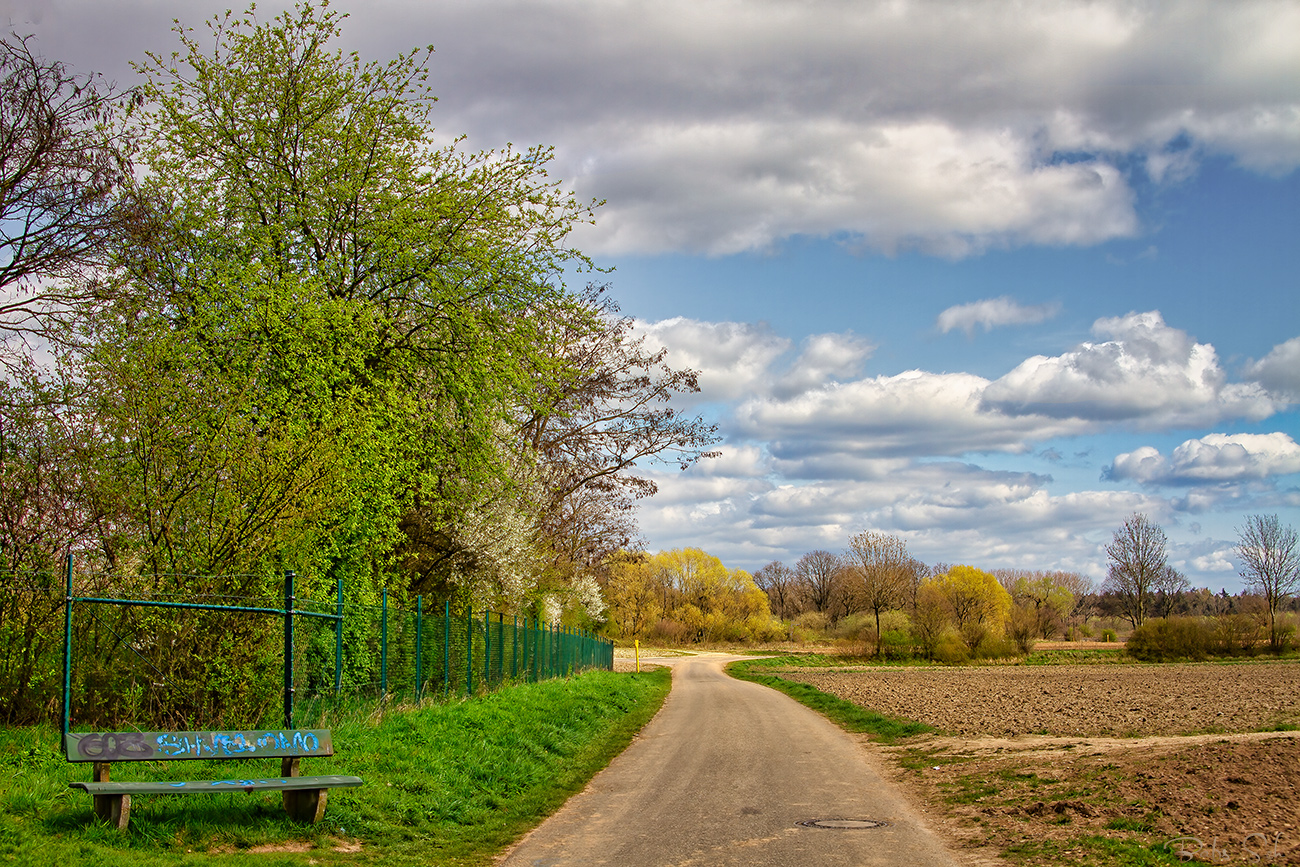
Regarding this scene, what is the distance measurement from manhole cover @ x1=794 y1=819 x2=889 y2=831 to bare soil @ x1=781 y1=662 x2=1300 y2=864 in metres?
0.70

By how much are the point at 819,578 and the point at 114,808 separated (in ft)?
420

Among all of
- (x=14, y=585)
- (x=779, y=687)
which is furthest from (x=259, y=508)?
(x=779, y=687)

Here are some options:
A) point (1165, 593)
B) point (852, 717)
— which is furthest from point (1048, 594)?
point (852, 717)

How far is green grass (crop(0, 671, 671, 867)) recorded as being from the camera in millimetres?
7422

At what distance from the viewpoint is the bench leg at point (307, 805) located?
866 cm

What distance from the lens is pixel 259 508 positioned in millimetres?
11938

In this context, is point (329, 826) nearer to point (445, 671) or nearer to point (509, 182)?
point (445, 671)

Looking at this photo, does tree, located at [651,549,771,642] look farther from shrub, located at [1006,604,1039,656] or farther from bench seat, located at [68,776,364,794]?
bench seat, located at [68,776,364,794]

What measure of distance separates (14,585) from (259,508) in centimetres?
266

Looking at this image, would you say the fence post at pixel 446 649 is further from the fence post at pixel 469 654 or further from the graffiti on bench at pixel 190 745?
the graffiti on bench at pixel 190 745

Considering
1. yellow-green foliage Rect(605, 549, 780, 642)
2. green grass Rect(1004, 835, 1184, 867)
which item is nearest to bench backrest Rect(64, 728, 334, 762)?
green grass Rect(1004, 835, 1184, 867)

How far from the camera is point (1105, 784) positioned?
10.8 metres

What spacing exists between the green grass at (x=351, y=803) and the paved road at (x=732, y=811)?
0.62 meters

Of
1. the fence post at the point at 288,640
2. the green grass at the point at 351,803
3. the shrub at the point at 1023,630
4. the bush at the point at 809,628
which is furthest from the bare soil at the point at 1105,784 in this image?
the bush at the point at 809,628
